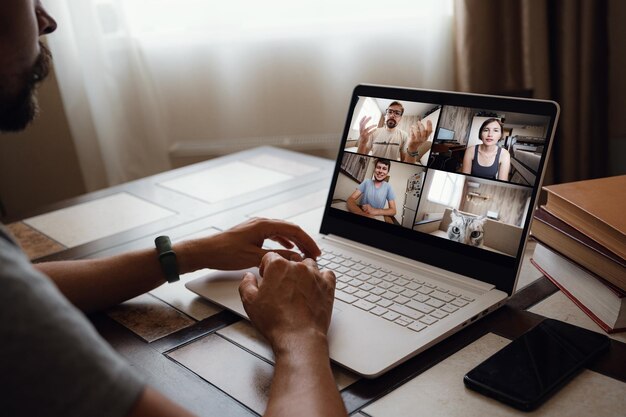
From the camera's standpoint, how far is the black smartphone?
0.67 m

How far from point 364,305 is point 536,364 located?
0.24 metres

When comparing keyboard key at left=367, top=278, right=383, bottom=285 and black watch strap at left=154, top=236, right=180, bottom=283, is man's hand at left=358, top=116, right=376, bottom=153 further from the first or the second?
black watch strap at left=154, top=236, right=180, bottom=283

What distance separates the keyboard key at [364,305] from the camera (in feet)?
2.79

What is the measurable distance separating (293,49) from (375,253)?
5.21ft

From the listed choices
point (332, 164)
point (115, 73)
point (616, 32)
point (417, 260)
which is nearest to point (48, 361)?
point (417, 260)

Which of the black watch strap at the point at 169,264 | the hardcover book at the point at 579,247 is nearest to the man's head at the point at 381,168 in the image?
the hardcover book at the point at 579,247

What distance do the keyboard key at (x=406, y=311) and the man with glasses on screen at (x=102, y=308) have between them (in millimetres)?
88

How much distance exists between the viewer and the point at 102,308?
36.9 inches

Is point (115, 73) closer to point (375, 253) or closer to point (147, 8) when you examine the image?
point (147, 8)

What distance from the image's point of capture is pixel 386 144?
1.01 m

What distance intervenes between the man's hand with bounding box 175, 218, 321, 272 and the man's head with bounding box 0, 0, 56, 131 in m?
0.31

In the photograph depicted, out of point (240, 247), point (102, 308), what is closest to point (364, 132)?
point (240, 247)

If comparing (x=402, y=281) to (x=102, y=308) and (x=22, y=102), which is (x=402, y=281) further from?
(x=22, y=102)

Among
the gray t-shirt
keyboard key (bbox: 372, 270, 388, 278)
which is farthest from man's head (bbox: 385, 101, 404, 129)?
the gray t-shirt
